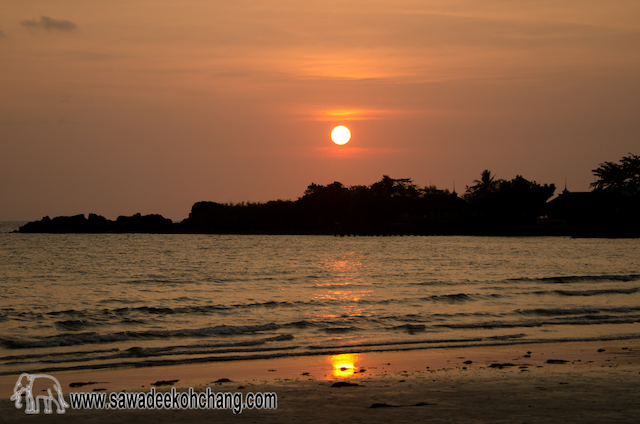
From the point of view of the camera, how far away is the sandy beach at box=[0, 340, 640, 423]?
9.51 metres

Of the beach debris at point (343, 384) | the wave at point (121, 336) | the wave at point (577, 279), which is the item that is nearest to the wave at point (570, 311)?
the wave at point (121, 336)

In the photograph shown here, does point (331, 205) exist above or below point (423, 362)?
above

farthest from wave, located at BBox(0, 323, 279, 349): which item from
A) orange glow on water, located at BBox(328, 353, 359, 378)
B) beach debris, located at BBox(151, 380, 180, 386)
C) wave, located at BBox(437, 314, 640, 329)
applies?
wave, located at BBox(437, 314, 640, 329)

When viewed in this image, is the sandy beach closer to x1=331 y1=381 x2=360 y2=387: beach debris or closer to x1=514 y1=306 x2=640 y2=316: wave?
x1=331 y1=381 x2=360 y2=387: beach debris

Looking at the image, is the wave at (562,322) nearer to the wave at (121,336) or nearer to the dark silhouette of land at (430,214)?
the wave at (121,336)

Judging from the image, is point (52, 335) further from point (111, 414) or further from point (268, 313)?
point (111, 414)

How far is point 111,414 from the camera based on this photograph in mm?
9828

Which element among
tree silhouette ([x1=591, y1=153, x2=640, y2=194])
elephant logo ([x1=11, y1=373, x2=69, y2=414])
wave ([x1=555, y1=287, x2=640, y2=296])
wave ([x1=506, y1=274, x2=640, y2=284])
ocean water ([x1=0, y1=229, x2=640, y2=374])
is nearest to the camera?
elephant logo ([x1=11, y1=373, x2=69, y2=414])

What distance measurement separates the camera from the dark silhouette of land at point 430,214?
117625 mm

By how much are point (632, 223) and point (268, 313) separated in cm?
11310

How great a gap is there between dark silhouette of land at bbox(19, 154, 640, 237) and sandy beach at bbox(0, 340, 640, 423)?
109 m

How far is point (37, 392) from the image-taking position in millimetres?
11398

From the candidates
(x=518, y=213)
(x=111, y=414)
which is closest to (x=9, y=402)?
(x=111, y=414)

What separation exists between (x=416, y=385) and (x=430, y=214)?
446 feet
